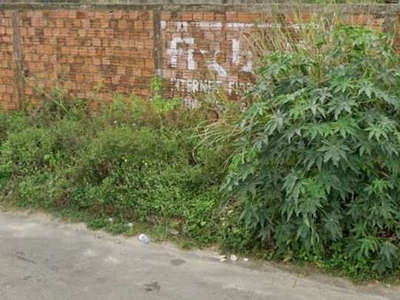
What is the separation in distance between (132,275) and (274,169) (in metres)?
1.30

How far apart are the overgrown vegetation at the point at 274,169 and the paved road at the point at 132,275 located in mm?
190

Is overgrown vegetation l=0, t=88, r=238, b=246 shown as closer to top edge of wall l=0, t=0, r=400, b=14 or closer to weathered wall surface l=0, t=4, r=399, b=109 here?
weathered wall surface l=0, t=4, r=399, b=109

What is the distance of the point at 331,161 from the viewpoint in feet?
11.2

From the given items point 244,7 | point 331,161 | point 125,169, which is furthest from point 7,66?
point 331,161

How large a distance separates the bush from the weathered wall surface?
3.61 feet

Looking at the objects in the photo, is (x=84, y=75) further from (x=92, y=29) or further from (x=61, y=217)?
(x=61, y=217)

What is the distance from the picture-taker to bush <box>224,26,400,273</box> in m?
3.40

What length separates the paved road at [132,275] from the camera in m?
3.33

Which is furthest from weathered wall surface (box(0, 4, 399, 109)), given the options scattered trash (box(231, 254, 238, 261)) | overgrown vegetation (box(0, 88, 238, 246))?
scattered trash (box(231, 254, 238, 261))

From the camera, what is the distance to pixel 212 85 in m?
5.33

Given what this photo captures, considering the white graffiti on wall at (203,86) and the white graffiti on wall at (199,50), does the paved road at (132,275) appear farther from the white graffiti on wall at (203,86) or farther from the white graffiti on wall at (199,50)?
the white graffiti on wall at (199,50)

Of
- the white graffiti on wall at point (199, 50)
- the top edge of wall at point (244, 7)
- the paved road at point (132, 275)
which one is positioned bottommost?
the paved road at point (132, 275)

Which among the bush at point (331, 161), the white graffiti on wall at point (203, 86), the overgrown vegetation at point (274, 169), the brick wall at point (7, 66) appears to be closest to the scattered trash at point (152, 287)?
the overgrown vegetation at point (274, 169)

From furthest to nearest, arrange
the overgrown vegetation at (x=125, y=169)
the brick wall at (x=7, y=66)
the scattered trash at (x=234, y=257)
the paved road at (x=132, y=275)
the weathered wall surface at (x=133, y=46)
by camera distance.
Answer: the brick wall at (x=7, y=66)
the weathered wall surface at (x=133, y=46)
the overgrown vegetation at (x=125, y=169)
the scattered trash at (x=234, y=257)
the paved road at (x=132, y=275)
